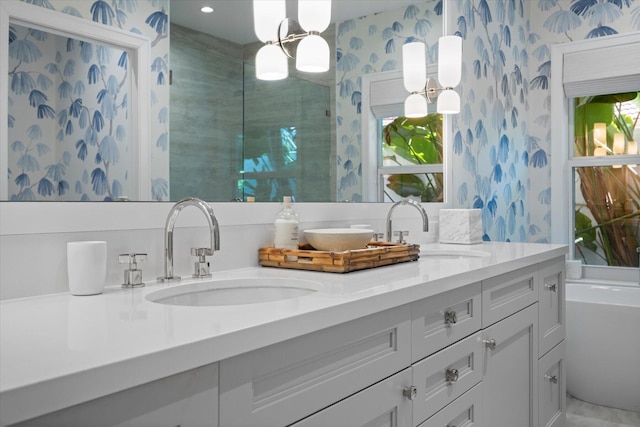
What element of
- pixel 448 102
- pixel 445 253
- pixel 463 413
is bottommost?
pixel 463 413

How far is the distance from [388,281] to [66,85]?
32.1 inches

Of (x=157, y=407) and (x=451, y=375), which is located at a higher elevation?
(x=157, y=407)

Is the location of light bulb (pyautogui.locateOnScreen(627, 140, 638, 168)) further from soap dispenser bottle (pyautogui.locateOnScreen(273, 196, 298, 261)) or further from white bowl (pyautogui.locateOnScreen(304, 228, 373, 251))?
soap dispenser bottle (pyautogui.locateOnScreen(273, 196, 298, 261))

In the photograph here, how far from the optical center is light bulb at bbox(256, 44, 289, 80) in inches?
64.7

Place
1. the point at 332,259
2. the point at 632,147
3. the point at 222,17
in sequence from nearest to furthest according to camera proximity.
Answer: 1. the point at 332,259
2. the point at 222,17
3. the point at 632,147

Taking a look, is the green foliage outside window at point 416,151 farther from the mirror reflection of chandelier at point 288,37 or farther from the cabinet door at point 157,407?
the cabinet door at point 157,407

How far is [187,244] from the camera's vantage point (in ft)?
4.52

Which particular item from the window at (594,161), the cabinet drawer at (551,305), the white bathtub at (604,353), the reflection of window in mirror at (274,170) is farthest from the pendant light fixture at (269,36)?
the window at (594,161)

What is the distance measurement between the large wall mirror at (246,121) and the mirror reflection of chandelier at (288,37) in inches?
1.1

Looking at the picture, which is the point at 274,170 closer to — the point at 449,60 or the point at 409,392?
the point at 409,392

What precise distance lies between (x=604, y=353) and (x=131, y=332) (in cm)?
265

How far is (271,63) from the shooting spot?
167 centimetres

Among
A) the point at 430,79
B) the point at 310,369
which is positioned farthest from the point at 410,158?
the point at 310,369

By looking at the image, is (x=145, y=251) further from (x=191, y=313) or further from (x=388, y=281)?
(x=388, y=281)
